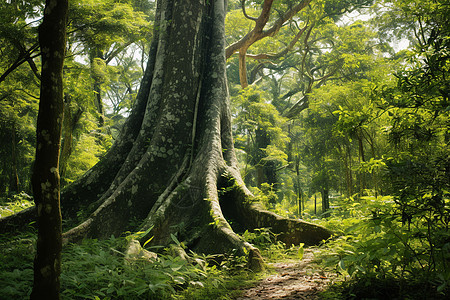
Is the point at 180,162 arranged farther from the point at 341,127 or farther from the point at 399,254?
the point at 399,254

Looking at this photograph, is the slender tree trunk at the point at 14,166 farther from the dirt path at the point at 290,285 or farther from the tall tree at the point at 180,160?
the dirt path at the point at 290,285

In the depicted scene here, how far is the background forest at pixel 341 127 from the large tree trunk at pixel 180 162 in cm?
61

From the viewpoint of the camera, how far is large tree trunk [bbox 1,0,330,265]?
4262mm

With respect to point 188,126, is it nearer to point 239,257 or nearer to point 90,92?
point 239,257

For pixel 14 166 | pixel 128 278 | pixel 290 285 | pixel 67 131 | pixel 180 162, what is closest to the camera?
pixel 128 278

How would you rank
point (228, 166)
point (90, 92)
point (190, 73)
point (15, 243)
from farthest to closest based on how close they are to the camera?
1. point (90, 92)
2. point (190, 73)
3. point (228, 166)
4. point (15, 243)

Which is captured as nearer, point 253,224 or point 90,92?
point 253,224

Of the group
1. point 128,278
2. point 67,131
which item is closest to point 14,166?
point 67,131

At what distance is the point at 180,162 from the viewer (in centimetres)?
554

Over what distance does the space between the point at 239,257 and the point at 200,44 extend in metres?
4.78

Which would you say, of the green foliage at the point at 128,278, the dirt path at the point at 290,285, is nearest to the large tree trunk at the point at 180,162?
the dirt path at the point at 290,285

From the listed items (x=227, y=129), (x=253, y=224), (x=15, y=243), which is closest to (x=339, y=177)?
(x=227, y=129)

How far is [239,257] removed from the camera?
Result: 3377 mm

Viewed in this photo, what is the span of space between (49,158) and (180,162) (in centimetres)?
357
